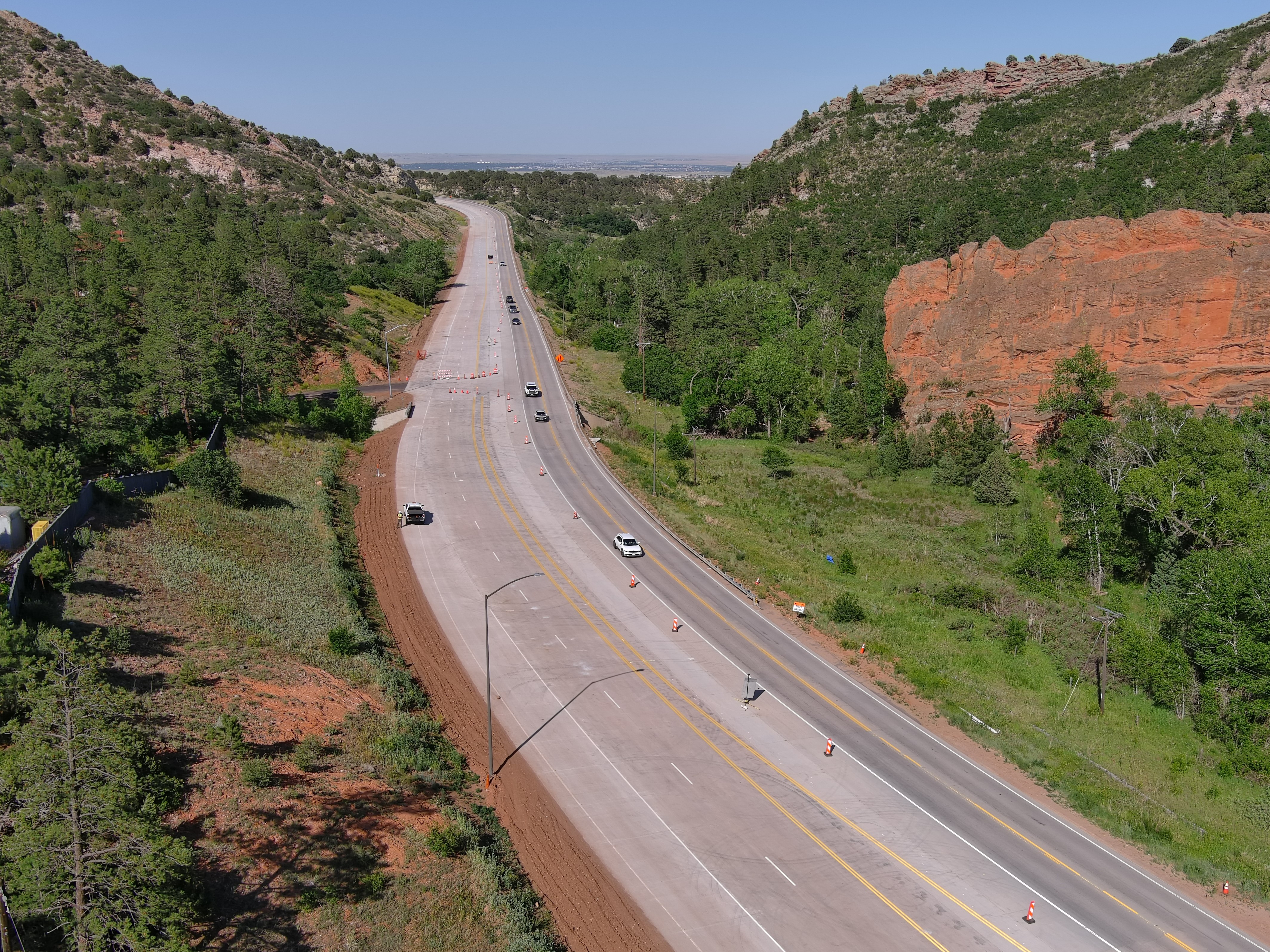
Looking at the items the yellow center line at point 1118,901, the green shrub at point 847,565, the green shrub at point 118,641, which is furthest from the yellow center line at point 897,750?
the green shrub at point 118,641

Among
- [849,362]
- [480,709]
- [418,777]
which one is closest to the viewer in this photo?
[418,777]

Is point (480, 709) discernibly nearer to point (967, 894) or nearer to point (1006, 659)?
point (967, 894)

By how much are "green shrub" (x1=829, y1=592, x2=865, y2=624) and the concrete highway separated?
4.13 m

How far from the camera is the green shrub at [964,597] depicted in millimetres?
47344

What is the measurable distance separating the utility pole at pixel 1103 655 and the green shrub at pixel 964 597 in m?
6.10

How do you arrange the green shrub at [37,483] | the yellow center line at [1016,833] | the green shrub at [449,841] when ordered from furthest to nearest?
the green shrub at [37,483] < the yellow center line at [1016,833] < the green shrub at [449,841]

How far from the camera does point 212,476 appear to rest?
45875mm

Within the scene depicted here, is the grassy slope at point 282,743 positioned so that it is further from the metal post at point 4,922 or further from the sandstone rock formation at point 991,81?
the sandstone rock formation at point 991,81

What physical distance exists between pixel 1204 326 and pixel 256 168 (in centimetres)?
12235

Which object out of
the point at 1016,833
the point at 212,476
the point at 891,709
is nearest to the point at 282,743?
the point at 212,476

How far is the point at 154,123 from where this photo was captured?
393ft

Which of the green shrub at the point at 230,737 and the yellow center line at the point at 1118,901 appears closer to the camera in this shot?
the yellow center line at the point at 1118,901

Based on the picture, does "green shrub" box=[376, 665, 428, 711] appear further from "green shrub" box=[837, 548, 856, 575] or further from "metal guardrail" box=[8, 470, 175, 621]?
"green shrub" box=[837, 548, 856, 575]

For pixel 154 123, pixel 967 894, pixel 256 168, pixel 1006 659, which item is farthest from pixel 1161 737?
pixel 154 123
